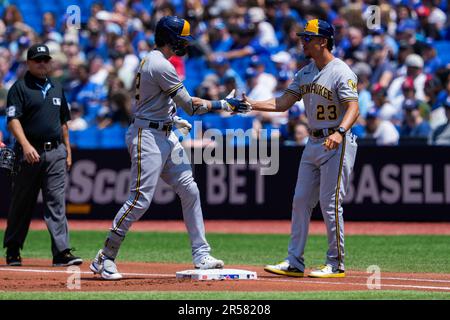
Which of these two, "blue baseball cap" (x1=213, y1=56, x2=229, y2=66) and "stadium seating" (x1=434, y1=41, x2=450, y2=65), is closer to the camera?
"stadium seating" (x1=434, y1=41, x2=450, y2=65)

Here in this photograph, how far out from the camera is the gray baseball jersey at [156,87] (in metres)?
9.41

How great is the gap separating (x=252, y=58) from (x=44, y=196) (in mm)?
9362

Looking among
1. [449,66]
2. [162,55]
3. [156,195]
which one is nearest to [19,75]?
[156,195]

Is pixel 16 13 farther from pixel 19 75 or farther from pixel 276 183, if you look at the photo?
pixel 276 183

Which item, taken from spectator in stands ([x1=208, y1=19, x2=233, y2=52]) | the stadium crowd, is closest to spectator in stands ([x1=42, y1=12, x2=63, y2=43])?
the stadium crowd

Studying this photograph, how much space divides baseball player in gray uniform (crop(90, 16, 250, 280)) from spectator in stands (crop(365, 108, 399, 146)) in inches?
299

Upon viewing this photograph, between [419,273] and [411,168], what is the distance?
6170 mm

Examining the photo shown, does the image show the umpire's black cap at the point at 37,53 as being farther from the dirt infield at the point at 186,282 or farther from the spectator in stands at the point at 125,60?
the spectator in stands at the point at 125,60

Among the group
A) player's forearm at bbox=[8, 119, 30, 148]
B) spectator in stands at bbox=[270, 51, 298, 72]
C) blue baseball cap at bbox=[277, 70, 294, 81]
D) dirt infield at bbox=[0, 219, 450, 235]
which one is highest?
spectator in stands at bbox=[270, 51, 298, 72]

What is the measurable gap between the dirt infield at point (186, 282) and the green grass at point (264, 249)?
120 cm

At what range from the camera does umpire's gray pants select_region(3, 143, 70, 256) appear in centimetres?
1117

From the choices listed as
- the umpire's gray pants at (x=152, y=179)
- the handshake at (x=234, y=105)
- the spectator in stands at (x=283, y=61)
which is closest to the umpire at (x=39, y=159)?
the umpire's gray pants at (x=152, y=179)

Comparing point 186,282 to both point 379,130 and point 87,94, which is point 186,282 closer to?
point 379,130

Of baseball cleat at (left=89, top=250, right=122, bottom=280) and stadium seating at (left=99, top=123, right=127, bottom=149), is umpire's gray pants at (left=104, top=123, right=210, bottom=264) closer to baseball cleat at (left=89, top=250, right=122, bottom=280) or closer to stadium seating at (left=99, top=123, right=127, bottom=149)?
baseball cleat at (left=89, top=250, right=122, bottom=280)
